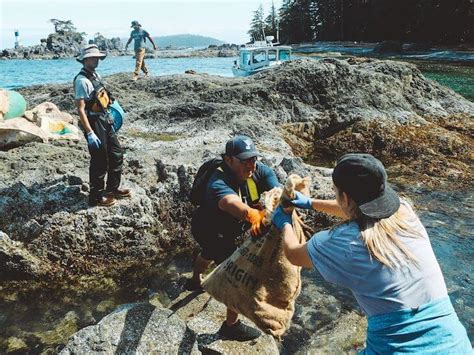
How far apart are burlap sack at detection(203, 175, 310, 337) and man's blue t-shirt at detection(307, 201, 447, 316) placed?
3.77 feet

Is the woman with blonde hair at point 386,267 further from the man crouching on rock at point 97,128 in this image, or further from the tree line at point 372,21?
the tree line at point 372,21

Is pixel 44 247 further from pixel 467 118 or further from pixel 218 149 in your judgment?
pixel 467 118

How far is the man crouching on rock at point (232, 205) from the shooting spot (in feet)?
13.0

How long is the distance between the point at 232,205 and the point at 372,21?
7731 centimetres

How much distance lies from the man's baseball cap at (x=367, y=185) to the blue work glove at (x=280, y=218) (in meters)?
0.78

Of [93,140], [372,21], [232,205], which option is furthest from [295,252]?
[372,21]

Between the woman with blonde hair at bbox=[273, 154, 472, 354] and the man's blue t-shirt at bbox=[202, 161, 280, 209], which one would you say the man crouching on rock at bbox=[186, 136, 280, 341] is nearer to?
the man's blue t-shirt at bbox=[202, 161, 280, 209]

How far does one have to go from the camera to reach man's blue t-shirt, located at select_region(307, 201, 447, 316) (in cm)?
233

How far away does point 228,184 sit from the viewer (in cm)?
419

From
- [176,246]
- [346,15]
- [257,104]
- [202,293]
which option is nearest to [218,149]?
[176,246]

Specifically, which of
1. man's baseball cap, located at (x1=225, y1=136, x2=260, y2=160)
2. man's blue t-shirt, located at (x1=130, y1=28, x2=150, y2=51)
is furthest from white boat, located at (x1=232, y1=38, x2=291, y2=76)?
man's baseball cap, located at (x1=225, y1=136, x2=260, y2=160)

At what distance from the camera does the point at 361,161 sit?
246 centimetres

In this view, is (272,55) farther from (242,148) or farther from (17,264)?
(242,148)

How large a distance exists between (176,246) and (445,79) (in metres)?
28.2
